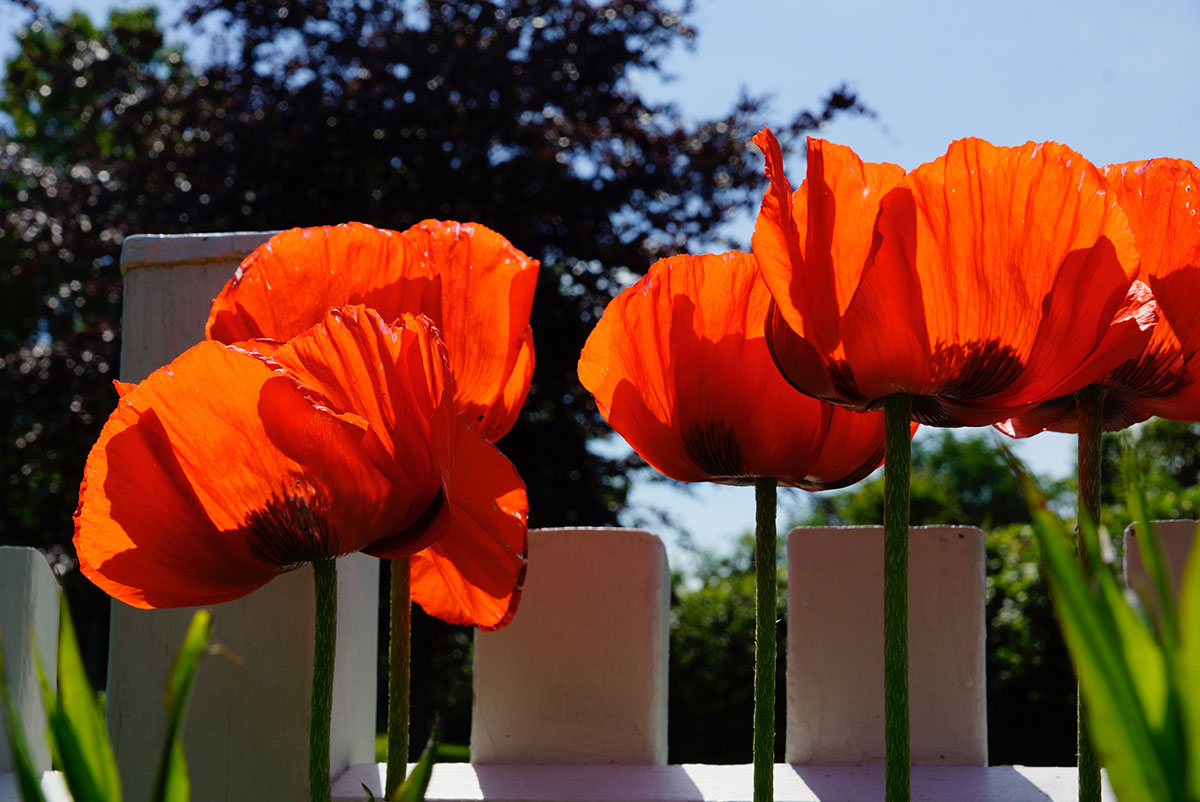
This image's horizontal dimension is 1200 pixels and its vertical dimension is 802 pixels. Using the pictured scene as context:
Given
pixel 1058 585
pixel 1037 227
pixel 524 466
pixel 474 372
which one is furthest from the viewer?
pixel 524 466

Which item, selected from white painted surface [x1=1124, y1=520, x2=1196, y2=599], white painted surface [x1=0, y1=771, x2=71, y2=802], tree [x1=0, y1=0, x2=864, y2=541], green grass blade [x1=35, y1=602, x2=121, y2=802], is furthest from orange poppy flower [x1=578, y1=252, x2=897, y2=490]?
tree [x1=0, y1=0, x2=864, y2=541]

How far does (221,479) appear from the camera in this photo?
72 cm

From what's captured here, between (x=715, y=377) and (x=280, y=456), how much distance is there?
1.02 ft

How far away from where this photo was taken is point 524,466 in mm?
7020

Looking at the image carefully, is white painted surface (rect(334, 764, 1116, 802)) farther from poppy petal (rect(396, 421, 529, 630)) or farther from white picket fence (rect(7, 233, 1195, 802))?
poppy petal (rect(396, 421, 529, 630))

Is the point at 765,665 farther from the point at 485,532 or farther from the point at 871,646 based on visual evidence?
the point at 871,646

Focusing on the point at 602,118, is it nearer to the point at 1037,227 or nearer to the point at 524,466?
the point at 524,466

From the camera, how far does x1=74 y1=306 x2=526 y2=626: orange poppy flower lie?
0.69 metres

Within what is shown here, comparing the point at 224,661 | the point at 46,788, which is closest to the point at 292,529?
the point at 224,661

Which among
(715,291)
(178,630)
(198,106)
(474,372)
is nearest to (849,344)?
(715,291)

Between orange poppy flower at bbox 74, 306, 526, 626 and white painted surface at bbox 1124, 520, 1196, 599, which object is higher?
orange poppy flower at bbox 74, 306, 526, 626

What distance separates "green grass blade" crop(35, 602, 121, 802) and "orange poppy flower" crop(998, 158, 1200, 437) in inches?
25.4

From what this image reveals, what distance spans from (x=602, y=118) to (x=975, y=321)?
7.74m

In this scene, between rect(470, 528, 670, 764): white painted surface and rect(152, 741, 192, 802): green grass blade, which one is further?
rect(470, 528, 670, 764): white painted surface
